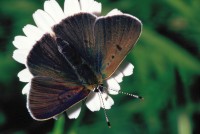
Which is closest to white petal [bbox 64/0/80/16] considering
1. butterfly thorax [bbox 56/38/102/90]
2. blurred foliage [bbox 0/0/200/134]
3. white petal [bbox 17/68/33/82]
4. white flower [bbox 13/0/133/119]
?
white flower [bbox 13/0/133/119]

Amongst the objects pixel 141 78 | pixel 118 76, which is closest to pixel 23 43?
pixel 118 76

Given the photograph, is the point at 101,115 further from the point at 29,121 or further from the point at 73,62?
the point at 73,62

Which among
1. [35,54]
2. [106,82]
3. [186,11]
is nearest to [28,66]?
[35,54]

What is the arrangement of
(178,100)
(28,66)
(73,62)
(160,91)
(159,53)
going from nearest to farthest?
(28,66)
(73,62)
(178,100)
(160,91)
(159,53)

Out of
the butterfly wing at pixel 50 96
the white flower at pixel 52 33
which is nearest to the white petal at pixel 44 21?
the white flower at pixel 52 33

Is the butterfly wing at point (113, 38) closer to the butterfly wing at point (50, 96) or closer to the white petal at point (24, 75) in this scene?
the butterfly wing at point (50, 96)

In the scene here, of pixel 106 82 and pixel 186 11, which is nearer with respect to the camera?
pixel 106 82

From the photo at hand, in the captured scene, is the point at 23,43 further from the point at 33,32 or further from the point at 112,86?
the point at 112,86

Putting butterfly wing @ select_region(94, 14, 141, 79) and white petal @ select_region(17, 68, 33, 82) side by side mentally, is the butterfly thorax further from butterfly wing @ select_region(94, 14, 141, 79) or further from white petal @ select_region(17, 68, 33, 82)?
white petal @ select_region(17, 68, 33, 82)
